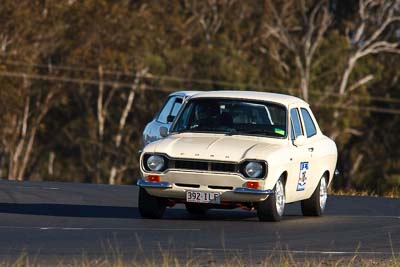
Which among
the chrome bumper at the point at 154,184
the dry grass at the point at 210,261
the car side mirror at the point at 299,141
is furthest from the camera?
the car side mirror at the point at 299,141

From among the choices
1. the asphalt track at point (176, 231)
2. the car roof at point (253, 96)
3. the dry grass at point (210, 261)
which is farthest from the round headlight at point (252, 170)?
the dry grass at point (210, 261)

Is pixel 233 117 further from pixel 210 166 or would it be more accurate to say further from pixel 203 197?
pixel 203 197

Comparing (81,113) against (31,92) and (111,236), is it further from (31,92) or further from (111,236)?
(111,236)

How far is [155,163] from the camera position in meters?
15.0

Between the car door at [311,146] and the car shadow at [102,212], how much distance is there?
0.51 m

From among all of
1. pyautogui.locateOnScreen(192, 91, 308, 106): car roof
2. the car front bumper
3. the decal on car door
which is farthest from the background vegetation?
the car front bumper

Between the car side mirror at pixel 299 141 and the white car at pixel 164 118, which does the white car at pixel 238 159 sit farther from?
the white car at pixel 164 118

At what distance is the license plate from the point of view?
1473 centimetres

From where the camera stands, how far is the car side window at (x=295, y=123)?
1614cm

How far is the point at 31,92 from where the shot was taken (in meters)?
57.6

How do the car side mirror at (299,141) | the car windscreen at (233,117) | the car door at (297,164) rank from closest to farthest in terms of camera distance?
the car door at (297,164), the car side mirror at (299,141), the car windscreen at (233,117)

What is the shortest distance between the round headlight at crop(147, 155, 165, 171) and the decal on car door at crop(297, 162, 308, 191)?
1.82 metres

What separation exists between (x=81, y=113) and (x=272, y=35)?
31.2 ft

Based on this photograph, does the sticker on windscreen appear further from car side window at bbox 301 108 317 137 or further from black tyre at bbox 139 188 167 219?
black tyre at bbox 139 188 167 219
